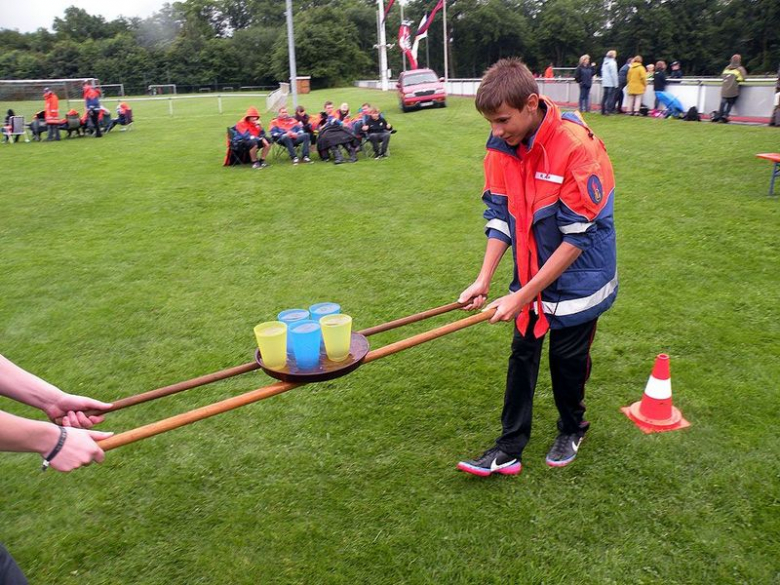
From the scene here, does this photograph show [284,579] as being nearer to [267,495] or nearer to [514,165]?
[267,495]

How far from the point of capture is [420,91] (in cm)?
2630

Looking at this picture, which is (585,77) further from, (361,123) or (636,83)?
(361,123)

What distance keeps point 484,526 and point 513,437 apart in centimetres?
54

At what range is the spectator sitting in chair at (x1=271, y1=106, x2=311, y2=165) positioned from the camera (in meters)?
15.0

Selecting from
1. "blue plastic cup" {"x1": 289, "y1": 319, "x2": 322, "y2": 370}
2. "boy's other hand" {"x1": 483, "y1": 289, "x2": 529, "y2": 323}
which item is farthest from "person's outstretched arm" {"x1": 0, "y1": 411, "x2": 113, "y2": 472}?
"boy's other hand" {"x1": 483, "y1": 289, "x2": 529, "y2": 323}

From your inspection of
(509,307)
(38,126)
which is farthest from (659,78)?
(38,126)

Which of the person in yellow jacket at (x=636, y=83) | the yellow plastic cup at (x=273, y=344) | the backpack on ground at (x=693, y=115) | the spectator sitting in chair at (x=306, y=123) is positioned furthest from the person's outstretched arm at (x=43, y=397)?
the person in yellow jacket at (x=636, y=83)

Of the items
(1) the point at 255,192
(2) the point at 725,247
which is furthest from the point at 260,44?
(2) the point at 725,247

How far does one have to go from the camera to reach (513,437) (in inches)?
137

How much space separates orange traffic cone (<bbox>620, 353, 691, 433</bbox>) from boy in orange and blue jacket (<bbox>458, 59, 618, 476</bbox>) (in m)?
0.68

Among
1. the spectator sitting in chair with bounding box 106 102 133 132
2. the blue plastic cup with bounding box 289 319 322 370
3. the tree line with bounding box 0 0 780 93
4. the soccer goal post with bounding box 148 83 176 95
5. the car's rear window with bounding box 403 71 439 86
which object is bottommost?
the blue plastic cup with bounding box 289 319 322 370

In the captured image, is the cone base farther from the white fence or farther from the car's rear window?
the car's rear window

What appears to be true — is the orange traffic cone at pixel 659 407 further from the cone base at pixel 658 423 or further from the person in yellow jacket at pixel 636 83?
the person in yellow jacket at pixel 636 83

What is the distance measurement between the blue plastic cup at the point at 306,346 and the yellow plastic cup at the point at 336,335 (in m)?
0.05
